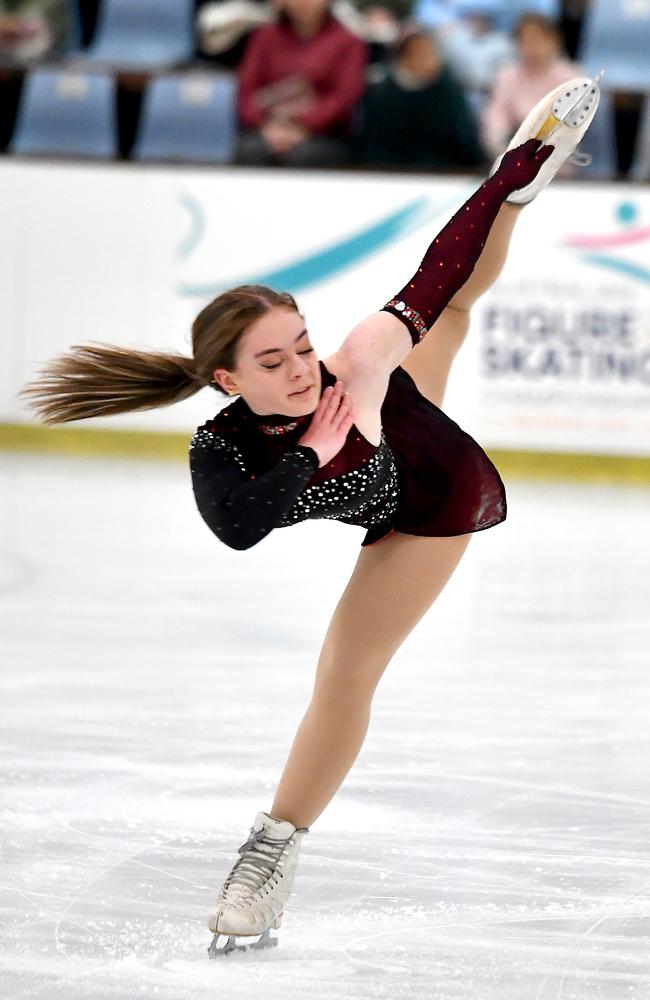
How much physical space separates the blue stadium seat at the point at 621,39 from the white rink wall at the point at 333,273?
144 cm

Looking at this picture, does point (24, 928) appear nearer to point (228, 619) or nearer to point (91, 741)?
point (91, 741)

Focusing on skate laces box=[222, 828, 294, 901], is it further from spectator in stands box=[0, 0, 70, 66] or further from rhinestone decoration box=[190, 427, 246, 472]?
spectator in stands box=[0, 0, 70, 66]

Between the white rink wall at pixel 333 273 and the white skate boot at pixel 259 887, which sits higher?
the white rink wall at pixel 333 273

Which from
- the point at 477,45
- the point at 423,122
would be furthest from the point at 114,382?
the point at 477,45

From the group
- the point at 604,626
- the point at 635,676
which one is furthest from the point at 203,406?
the point at 635,676

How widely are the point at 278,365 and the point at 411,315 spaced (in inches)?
11.5

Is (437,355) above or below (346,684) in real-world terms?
above

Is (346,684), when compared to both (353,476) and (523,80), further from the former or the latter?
(523,80)

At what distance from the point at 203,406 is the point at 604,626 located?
126 inches

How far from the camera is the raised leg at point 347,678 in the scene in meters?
2.47

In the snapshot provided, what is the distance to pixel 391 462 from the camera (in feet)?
7.95

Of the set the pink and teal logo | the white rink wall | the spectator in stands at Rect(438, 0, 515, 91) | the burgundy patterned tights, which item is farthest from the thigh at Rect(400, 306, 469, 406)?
the spectator in stands at Rect(438, 0, 515, 91)

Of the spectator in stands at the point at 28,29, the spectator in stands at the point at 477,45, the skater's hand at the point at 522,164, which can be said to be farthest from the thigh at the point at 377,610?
the spectator in stands at the point at 28,29

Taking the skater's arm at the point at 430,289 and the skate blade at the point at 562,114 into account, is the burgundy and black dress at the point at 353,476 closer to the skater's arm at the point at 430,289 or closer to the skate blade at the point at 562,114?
the skater's arm at the point at 430,289
